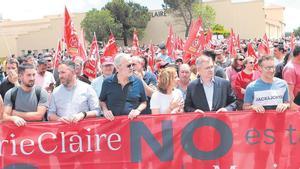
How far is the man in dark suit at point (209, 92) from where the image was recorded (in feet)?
19.5

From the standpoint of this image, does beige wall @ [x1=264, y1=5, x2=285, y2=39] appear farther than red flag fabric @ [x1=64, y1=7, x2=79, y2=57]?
Yes

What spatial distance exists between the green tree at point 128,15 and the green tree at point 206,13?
917 centimetres

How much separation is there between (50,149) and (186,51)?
24.4 ft

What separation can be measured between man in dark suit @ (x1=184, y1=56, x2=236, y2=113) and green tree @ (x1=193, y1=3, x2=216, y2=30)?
7204 cm

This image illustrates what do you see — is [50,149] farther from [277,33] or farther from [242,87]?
[277,33]

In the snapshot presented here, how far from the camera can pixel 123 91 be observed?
6.01 meters

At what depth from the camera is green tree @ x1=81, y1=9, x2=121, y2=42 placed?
260ft

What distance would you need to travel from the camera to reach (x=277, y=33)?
10431cm

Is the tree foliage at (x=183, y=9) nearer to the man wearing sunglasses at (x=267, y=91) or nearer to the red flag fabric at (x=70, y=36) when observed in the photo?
the red flag fabric at (x=70, y=36)

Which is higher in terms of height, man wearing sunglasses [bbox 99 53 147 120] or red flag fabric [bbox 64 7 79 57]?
red flag fabric [bbox 64 7 79 57]

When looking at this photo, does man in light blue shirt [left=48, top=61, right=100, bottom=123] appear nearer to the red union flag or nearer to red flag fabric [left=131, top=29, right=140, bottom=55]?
the red union flag

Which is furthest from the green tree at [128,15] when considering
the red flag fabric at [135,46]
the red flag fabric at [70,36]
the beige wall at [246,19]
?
the red flag fabric at [70,36]

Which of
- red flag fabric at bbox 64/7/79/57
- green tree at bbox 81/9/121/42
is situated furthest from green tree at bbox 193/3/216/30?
red flag fabric at bbox 64/7/79/57

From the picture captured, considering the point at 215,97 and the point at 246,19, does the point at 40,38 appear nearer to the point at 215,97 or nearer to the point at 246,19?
the point at 246,19
